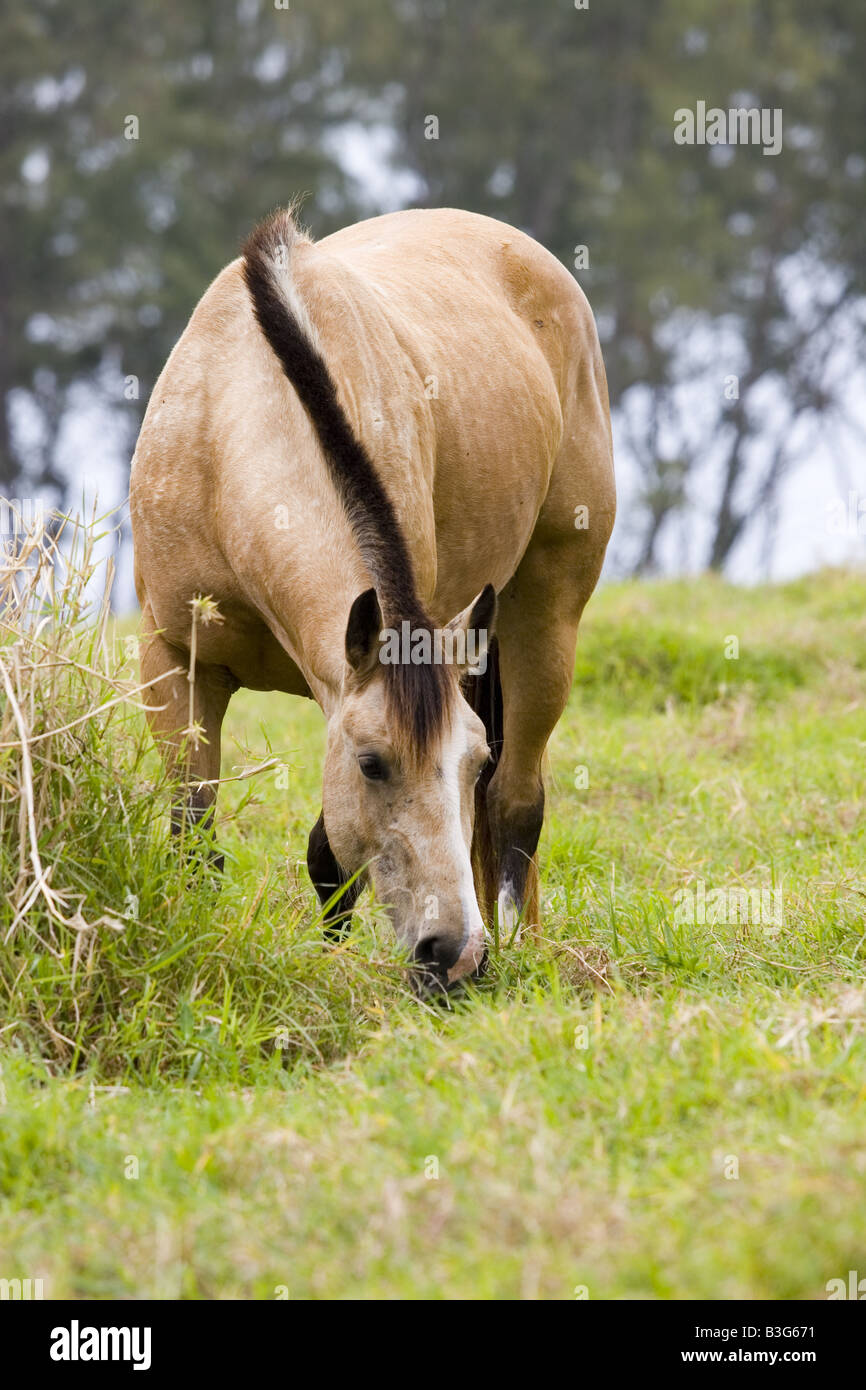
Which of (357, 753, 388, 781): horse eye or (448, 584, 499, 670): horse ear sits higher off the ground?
(448, 584, 499, 670): horse ear

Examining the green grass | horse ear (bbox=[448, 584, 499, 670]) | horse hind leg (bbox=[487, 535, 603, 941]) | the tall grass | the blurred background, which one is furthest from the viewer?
the blurred background

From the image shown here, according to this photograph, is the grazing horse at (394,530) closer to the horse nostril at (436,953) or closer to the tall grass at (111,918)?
the horse nostril at (436,953)

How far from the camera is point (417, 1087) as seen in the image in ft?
10.0

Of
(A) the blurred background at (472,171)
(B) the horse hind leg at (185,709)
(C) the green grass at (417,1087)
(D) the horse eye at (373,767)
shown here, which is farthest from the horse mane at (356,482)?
(A) the blurred background at (472,171)

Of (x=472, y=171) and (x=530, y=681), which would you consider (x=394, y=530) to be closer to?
(x=530, y=681)

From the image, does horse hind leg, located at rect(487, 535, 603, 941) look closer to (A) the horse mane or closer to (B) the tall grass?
(B) the tall grass

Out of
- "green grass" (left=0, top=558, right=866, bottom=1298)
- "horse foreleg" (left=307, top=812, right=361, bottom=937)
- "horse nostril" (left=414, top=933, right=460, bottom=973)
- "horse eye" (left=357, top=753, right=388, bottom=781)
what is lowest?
"green grass" (left=0, top=558, right=866, bottom=1298)

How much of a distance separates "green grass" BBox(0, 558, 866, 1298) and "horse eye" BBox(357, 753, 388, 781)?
458 mm

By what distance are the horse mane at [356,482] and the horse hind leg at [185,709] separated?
79cm

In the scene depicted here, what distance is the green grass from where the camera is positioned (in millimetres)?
2359

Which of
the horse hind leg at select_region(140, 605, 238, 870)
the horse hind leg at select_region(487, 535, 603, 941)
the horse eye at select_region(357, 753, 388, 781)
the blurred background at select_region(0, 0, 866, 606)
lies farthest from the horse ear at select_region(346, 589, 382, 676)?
the blurred background at select_region(0, 0, 866, 606)

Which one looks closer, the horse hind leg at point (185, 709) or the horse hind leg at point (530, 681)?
the horse hind leg at point (185, 709)

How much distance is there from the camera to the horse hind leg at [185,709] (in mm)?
4297
